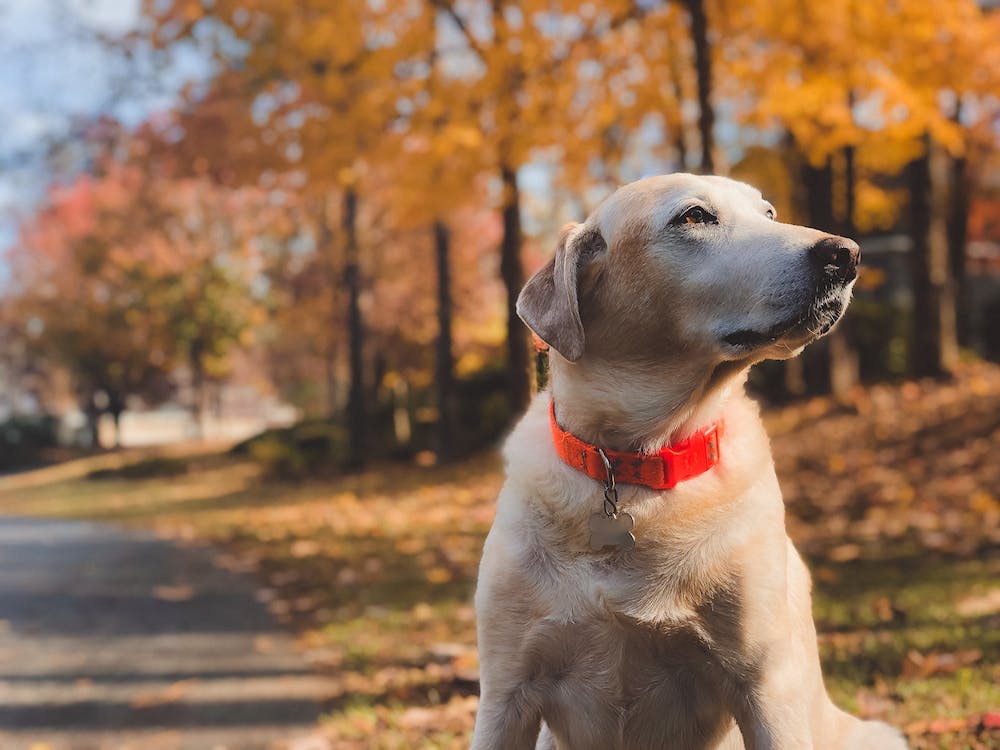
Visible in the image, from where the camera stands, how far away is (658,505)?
93.7 inches

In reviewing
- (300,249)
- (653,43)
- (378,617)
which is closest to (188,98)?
(653,43)

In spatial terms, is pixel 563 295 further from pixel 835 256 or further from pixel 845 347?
pixel 845 347

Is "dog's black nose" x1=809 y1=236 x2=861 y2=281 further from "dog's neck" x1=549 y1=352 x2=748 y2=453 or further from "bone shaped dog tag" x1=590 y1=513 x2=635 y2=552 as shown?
"bone shaped dog tag" x1=590 y1=513 x2=635 y2=552

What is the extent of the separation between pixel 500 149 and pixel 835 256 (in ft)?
26.0

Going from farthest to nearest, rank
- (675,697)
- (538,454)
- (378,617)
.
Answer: (378,617), (538,454), (675,697)

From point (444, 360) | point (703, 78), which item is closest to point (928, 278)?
point (703, 78)

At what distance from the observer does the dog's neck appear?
98.4 inches

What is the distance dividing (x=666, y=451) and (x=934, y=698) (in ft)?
7.72

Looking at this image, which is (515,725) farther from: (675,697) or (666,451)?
(666,451)

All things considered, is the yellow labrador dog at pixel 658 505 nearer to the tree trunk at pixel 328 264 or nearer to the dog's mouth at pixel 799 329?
the dog's mouth at pixel 799 329

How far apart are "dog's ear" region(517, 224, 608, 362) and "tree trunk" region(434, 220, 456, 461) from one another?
44.8 ft

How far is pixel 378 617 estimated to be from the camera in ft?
21.5

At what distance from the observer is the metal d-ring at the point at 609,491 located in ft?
7.73

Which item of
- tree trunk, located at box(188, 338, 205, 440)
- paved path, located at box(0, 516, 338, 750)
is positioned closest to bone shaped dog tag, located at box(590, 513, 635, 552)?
paved path, located at box(0, 516, 338, 750)
